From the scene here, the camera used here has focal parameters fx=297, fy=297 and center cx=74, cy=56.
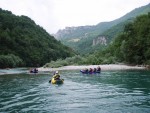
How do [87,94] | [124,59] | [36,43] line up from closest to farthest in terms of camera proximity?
[87,94] < [124,59] < [36,43]

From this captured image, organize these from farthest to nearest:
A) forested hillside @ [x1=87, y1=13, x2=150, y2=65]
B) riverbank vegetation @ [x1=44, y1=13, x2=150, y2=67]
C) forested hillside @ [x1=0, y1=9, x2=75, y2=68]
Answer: forested hillside @ [x1=0, y1=9, x2=75, y2=68], riverbank vegetation @ [x1=44, y1=13, x2=150, y2=67], forested hillside @ [x1=87, y1=13, x2=150, y2=65]

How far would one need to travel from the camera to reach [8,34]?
165250 millimetres

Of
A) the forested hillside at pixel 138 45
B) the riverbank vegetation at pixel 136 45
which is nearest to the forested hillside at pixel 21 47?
the riverbank vegetation at pixel 136 45

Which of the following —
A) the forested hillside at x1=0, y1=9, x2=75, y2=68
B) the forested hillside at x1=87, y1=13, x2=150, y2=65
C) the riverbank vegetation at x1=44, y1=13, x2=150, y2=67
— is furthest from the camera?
the forested hillside at x1=0, y1=9, x2=75, y2=68

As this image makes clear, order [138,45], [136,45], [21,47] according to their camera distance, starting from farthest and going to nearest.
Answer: [21,47] < [136,45] < [138,45]

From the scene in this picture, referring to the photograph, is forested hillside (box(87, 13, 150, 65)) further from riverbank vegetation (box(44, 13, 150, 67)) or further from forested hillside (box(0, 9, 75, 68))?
forested hillside (box(0, 9, 75, 68))

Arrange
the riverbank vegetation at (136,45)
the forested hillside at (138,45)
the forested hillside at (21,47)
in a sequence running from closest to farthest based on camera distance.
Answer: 1. the forested hillside at (138,45)
2. the riverbank vegetation at (136,45)
3. the forested hillside at (21,47)

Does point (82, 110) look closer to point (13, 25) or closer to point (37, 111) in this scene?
point (37, 111)

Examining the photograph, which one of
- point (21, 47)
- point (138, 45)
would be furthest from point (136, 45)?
point (21, 47)

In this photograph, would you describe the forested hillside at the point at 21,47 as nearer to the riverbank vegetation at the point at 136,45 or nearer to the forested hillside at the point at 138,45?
the riverbank vegetation at the point at 136,45

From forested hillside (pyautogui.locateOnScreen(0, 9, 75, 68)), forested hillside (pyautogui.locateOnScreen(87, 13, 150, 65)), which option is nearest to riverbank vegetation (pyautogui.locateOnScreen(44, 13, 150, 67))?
forested hillside (pyautogui.locateOnScreen(87, 13, 150, 65))

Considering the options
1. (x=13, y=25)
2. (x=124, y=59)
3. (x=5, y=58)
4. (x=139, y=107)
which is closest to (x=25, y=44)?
(x=13, y=25)

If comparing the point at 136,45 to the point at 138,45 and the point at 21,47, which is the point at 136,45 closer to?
the point at 138,45

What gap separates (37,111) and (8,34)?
470 feet
